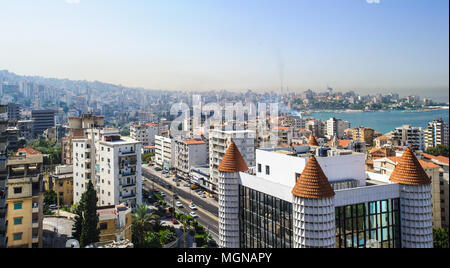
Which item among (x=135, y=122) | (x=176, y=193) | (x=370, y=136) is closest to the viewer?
(x=176, y=193)

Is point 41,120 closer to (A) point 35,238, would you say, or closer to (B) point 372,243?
(A) point 35,238

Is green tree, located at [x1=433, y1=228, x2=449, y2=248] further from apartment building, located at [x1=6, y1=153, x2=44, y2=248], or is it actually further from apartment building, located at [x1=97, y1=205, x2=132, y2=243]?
apartment building, located at [x1=6, y1=153, x2=44, y2=248]

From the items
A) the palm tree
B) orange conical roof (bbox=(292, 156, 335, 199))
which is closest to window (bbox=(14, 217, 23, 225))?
the palm tree

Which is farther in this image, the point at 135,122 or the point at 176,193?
the point at 135,122
